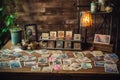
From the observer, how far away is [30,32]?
A: 302cm

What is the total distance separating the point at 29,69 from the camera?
7.66ft

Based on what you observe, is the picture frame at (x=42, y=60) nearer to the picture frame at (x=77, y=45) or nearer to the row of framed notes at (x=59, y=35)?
the row of framed notes at (x=59, y=35)

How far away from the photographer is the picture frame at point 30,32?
299cm

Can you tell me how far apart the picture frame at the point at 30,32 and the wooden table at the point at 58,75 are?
775 millimetres

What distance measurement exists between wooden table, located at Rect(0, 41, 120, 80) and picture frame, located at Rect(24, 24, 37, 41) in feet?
2.54

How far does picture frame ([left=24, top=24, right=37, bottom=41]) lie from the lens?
2.99 meters

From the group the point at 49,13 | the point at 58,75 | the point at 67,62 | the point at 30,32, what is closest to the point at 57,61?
the point at 67,62

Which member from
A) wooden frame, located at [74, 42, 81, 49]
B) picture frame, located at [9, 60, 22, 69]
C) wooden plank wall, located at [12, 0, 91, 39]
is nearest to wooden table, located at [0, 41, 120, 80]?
picture frame, located at [9, 60, 22, 69]

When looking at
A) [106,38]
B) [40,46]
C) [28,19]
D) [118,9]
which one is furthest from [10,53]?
[118,9]

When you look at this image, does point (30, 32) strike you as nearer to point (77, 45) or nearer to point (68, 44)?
point (68, 44)

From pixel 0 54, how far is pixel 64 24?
1.20 metres

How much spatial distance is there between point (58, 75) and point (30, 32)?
100 centimetres

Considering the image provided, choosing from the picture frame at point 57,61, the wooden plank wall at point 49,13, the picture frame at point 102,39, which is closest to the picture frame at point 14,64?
the picture frame at point 57,61

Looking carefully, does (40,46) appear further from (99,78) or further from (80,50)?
(99,78)
